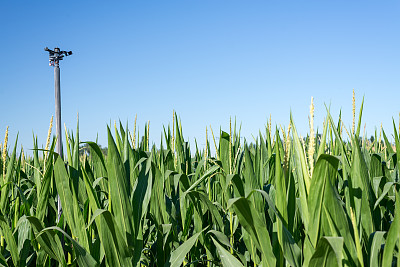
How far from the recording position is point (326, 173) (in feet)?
3.92

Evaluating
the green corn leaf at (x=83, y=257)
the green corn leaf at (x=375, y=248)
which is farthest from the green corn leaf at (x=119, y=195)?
the green corn leaf at (x=375, y=248)

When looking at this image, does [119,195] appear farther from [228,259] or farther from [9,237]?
[9,237]

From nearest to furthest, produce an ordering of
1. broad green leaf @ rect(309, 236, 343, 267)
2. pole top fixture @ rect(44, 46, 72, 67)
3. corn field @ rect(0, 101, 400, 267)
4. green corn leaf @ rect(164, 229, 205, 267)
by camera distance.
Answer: broad green leaf @ rect(309, 236, 343, 267)
corn field @ rect(0, 101, 400, 267)
green corn leaf @ rect(164, 229, 205, 267)
pole top fixture @ rect(44, 46, 72, 67)

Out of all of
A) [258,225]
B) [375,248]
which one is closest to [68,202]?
[258,225]

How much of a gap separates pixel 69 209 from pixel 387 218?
66.0 inches

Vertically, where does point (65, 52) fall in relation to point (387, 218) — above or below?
above

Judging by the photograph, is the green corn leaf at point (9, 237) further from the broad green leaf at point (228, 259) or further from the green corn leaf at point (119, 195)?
the broad green leaf at point (228, 259)

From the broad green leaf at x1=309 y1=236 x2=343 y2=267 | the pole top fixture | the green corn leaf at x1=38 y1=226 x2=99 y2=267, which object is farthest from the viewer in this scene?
the pole top fixture

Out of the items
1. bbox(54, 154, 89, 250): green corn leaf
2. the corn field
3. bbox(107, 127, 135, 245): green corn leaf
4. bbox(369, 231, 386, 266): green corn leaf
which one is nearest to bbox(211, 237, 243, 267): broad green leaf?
the corn field

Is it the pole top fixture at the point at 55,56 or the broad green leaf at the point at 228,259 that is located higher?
the pole top fixture at the point at 55,56

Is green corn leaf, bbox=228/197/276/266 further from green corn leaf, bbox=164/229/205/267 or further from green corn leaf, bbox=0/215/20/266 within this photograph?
green corn leaf, bbox=0/215/20/266

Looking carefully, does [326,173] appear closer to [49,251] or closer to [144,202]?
[144,202]

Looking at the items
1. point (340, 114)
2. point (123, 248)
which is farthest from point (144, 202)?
point (340, 114)

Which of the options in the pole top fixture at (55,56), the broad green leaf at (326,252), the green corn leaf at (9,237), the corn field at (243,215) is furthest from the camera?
the pole top fixture at (55,56)
